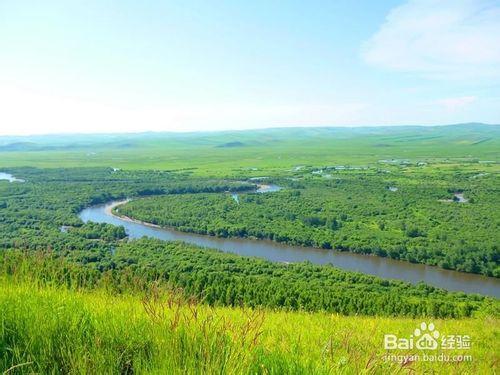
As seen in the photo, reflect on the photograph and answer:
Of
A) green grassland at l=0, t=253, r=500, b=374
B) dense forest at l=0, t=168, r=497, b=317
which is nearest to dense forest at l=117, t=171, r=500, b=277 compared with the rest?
dense forest at l=0, t=168, r=497, b=317

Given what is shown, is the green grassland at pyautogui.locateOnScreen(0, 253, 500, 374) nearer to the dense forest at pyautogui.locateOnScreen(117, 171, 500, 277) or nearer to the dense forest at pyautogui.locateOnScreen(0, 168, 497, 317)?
the dense forest at pyautogui.locateOnScreen(0, 168, 497, 317)

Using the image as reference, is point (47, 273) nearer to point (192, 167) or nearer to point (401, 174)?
point (401, 174)

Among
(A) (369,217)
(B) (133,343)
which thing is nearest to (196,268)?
(B) (133,343)

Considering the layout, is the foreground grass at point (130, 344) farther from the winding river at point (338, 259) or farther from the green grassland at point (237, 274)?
the winding river at point (338, 259)

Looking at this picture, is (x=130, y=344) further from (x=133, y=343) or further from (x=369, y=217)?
(x=369, y=217)

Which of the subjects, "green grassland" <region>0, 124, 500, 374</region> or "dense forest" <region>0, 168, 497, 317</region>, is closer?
"green grassland" <region>0, 124, 500, 374</region>

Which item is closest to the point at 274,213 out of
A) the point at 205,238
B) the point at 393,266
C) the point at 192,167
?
the point at 205,238
